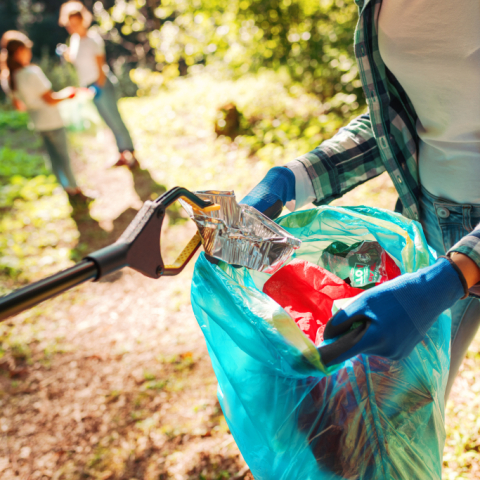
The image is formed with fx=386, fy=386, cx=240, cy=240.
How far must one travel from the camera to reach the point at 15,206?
426 cm

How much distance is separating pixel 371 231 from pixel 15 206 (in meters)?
4.33

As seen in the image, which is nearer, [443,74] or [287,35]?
[443,74]

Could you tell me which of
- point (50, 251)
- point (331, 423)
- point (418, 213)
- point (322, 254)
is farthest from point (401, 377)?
point (50, 251)

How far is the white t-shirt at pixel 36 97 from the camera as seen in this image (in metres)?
3.38

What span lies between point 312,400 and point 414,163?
2.40 feet

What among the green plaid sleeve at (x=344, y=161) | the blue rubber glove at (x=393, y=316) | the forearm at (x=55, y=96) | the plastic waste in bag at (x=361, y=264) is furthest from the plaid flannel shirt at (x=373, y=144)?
the forearm at (x=55, y=96)

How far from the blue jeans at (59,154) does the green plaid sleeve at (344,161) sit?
335 cm

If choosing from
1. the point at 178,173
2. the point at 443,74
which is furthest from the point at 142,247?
the point at 178,173

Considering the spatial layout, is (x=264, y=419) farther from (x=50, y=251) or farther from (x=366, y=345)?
(x=50, y=251)

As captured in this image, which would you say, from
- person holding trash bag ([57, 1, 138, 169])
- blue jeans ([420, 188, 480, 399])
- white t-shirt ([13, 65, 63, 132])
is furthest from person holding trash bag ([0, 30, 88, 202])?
blue jeans ([420, 188, 480, 399])

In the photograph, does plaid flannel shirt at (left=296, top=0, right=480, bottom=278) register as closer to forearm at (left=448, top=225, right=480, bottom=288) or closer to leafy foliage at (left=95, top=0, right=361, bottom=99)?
forearm at (left=448, top=225, right=480, bottom=288)

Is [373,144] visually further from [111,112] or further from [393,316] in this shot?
[111,112]

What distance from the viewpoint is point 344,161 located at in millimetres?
1096

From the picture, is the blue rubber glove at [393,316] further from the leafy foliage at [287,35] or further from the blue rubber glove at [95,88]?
the blue rubber glove at [95,88]
